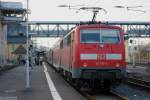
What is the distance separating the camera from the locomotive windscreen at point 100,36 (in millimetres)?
22656

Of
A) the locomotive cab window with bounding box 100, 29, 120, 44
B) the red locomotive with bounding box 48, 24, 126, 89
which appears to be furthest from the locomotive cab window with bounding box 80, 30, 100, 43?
the locomotive cab window with bounding box 100, 29, 120, 44

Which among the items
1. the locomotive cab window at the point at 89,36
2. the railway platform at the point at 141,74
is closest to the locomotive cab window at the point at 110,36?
the locomotive cab window at the point at 89,36

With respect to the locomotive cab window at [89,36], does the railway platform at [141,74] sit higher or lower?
lower

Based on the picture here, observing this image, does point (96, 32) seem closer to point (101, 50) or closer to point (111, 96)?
point (101, 50)

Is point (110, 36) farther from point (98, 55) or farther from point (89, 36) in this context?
point (98, 55)

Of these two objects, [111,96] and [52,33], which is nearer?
[111,96]

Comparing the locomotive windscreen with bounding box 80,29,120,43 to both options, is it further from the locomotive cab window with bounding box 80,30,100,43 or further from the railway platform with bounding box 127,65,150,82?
the railway platform with bounding box 127,65,150,82

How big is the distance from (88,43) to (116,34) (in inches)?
54.3

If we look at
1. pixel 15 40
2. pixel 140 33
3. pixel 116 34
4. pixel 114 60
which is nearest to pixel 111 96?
pixel 114 60

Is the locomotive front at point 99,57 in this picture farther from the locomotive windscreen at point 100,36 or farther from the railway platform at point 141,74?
the railway platform at point 141,74

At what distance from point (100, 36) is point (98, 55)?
1050 millimetres

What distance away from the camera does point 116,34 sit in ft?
74.8

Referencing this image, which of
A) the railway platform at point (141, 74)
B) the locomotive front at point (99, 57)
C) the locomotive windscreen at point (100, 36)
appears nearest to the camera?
the locomotive front at point (99, 57)

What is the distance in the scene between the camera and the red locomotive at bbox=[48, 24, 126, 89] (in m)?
22.0
